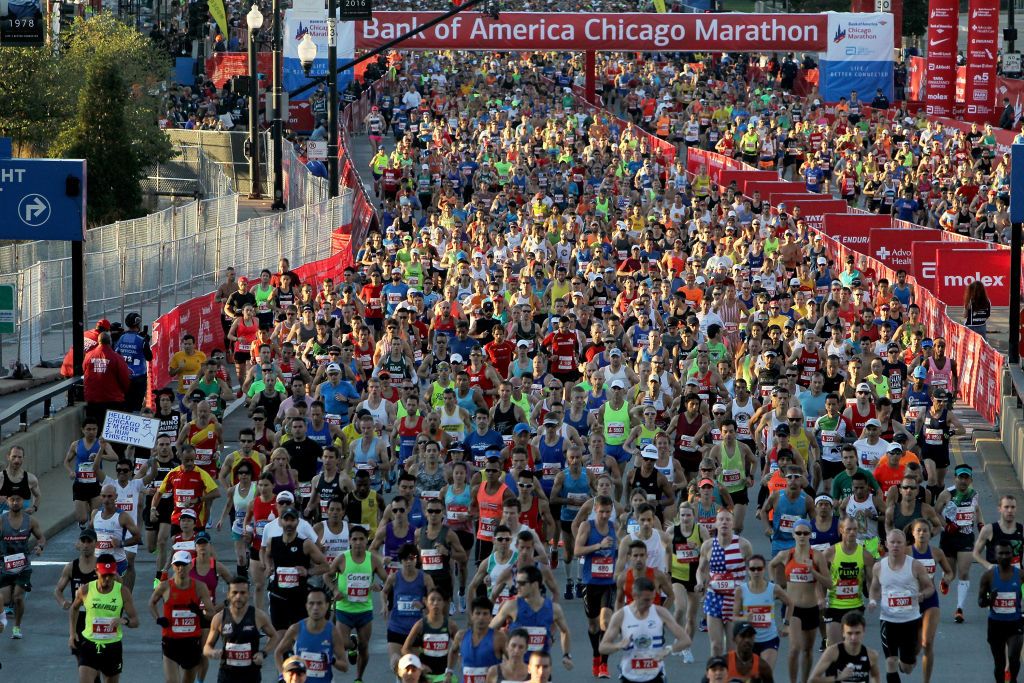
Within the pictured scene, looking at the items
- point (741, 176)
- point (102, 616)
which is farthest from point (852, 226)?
point (102, 616)

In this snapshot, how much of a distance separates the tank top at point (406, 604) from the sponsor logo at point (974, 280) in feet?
57.6

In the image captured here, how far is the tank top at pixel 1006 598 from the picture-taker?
1365 cm

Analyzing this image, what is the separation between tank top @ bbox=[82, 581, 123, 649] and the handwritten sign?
420 cm

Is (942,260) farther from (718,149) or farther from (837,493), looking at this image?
(718,149)

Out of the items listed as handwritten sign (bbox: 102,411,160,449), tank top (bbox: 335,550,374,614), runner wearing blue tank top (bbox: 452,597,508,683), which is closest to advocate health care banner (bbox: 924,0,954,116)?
handwritten sign (bbox: 102,411,160,449)

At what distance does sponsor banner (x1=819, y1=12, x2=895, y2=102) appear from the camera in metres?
55.3

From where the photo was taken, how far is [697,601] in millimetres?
14977

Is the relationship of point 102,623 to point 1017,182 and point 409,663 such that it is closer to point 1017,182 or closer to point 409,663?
point 409,663

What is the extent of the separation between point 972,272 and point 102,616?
1923 cm

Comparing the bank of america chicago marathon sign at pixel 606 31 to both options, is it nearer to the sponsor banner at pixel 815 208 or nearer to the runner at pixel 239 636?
the sponsor banner at pixel 815 208

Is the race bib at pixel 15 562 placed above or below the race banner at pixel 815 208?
below

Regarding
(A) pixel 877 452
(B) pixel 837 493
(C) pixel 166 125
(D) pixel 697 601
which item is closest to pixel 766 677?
(D) pixel 697 601

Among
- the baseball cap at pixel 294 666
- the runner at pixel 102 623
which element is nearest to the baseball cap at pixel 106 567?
the runner at pixel 102 623

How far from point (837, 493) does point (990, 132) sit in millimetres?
29795
